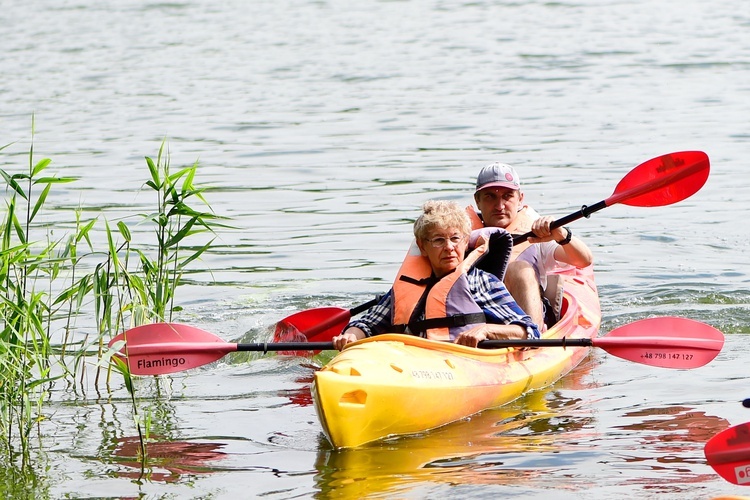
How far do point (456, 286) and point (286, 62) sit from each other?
54.4ft

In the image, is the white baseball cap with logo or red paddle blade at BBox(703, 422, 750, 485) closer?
red paddle blade at BBox(703, 422, 750, 485)

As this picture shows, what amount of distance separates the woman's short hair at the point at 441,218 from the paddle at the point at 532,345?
0.56 metres

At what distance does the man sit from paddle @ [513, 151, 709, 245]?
1.94 ft

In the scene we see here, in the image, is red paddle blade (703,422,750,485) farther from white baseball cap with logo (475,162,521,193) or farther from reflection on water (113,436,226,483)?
white baseball cap with logo (475,162,521,193)

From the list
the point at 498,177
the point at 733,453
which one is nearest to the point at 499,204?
the point at 498,177

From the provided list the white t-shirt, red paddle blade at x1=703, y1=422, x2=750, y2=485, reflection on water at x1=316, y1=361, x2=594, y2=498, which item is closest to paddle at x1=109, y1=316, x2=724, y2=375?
reflection on water at x1=316, y1=361, x2=594, y2=498

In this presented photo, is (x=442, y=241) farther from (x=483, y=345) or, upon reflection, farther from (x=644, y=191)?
(x=644, y=191)

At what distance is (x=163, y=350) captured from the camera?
582 centimetres

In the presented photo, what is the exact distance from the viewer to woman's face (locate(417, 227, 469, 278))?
577cm

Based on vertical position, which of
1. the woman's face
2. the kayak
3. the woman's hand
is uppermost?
the woman's face

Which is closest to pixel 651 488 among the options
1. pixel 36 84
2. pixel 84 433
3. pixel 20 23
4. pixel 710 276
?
pixel 84 433

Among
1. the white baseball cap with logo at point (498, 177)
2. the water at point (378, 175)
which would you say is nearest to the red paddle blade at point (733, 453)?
the water at point (378, 175)

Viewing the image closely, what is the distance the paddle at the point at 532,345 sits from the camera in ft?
19.0

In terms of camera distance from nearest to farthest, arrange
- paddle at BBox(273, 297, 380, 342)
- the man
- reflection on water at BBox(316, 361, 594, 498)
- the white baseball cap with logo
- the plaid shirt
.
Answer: reflection on water at BBox(316, 361, 594, 498)
the plaid shirt
the man
the white baseball cap with logo
paddle at BBox(273, 297, 380, 342)
